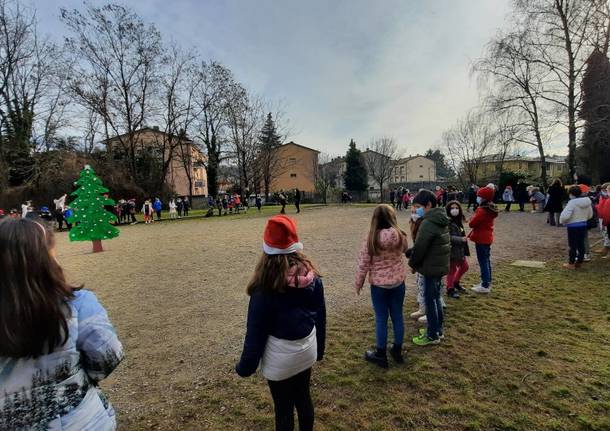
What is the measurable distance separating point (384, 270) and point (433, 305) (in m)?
0.96

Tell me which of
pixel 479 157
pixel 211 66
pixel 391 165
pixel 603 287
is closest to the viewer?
pixel 603 287

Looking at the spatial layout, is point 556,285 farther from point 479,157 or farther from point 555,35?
point 479,157

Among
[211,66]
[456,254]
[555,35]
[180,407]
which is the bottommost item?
[180,407]

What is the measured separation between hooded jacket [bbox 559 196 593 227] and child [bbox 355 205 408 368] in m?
5.81

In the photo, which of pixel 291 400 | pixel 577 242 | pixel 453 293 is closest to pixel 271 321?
pixel 291 400

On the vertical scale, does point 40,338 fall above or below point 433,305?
above

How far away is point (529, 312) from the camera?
5.29m

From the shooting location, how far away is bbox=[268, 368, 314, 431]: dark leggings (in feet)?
8.35

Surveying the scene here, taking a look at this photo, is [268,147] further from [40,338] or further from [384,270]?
[40,338]

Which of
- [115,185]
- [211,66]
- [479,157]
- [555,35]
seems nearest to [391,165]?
[479,157]

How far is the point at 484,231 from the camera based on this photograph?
6234mm

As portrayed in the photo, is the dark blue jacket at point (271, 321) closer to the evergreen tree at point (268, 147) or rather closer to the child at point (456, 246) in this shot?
the child at point (456, 246)

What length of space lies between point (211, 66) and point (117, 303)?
33.7m

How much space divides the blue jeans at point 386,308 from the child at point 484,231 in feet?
10.1
